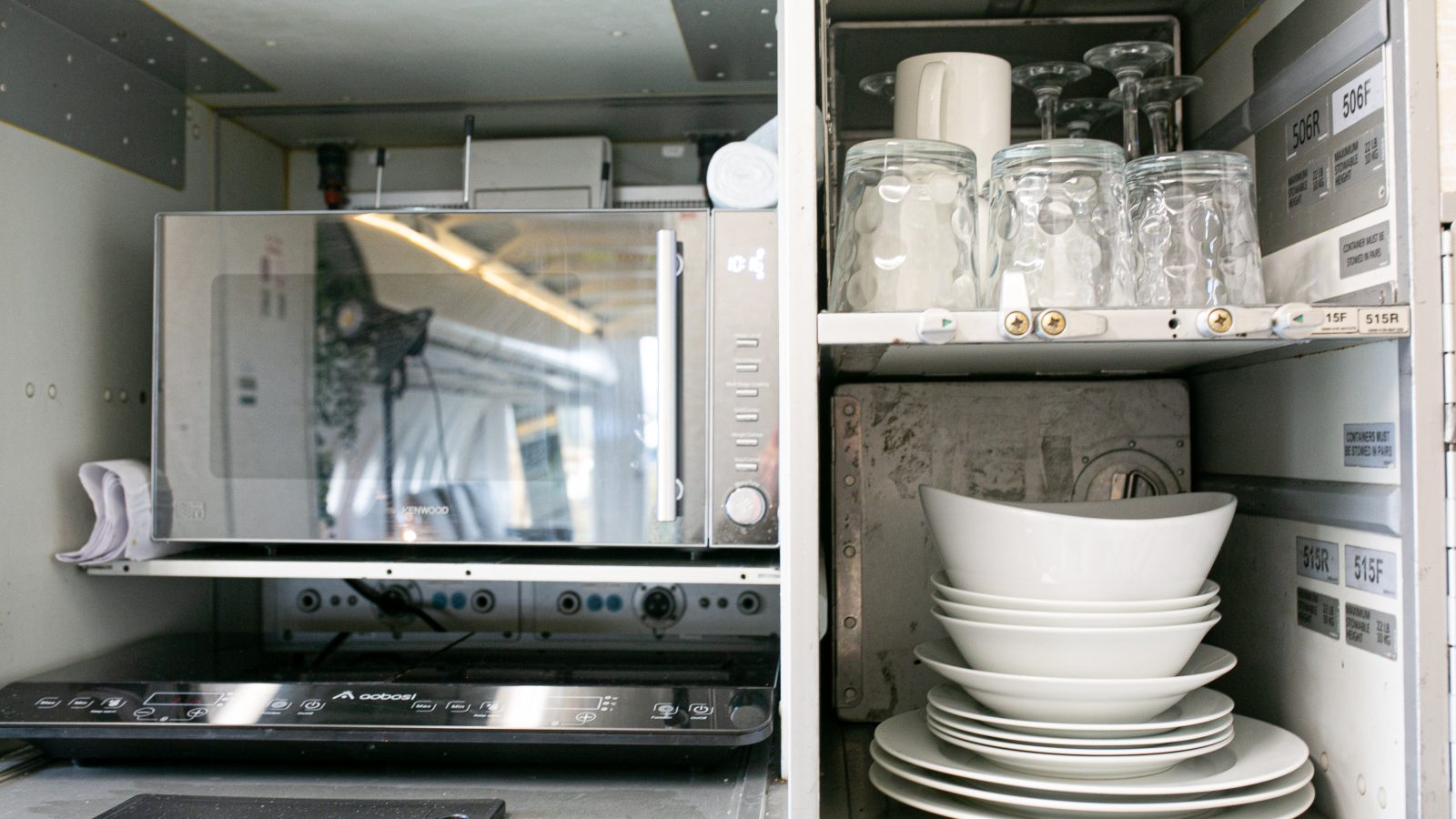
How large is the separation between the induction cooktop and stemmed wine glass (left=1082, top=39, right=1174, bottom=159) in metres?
0.68

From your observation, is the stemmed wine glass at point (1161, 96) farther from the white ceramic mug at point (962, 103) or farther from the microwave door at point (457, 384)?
the microwave door at point (457, 384)

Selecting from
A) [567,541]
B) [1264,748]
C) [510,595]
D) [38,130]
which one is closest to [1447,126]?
[1264,748]

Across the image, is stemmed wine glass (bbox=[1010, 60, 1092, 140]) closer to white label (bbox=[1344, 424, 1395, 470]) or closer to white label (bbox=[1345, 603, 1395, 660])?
white label (bbox=[1344, 424, 1395, 470])

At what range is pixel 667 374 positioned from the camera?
1036 millimetres

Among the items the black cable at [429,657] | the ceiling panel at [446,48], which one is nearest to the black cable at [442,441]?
the black cable at [429,657]

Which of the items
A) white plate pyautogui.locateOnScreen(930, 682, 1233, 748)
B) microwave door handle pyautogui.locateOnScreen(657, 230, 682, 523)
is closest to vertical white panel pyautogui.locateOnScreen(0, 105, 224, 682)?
microwave door handle pyautogui.locateOnScreen(657, 230, 682, 523)

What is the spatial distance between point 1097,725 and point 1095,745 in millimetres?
18

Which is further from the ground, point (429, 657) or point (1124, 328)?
point (1124, 328)

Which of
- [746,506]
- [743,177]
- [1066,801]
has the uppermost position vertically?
[743,177]

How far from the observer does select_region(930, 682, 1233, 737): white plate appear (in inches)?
32.2

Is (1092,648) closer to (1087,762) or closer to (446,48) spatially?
(1087,762)

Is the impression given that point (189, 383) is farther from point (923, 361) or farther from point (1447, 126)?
point (1447, 126)

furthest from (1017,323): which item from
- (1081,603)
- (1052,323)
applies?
(1081,603)

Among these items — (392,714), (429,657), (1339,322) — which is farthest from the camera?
(429,657)
